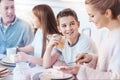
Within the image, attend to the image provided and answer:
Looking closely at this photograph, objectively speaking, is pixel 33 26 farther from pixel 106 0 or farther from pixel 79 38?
pixel 106 0

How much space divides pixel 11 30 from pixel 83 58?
43cm

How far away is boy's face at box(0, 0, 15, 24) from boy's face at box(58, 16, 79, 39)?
28 cm

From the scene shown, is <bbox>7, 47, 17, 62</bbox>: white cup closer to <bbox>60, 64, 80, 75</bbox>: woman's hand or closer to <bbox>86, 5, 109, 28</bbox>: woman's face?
<bbox>60, 64, 80, 75</bbox>: woman's hand

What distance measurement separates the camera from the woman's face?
3.84 ft

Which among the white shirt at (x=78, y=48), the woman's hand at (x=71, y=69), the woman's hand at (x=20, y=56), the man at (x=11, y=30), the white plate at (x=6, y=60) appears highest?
the man at (x=11, y=30)

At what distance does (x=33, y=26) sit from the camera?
1.29 metres

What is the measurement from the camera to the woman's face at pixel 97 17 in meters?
1.17

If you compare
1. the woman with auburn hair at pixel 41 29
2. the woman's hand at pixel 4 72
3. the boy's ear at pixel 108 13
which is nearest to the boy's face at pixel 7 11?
the woman with auburn hair at pixel 41 29

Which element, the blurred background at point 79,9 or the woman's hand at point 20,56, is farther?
the woman's hand at point 20,56

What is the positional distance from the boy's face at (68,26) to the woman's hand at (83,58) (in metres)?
0.10

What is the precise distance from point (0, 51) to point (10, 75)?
0.15 metres

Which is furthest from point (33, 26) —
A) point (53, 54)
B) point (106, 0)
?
point (106, 0)

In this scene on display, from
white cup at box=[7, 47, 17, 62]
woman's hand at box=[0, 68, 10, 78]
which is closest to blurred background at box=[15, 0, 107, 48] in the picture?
white cup at box=[7, 47, 17, 62]

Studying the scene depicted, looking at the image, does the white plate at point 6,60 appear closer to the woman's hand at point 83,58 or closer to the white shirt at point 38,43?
the white shirt at point 38,43
